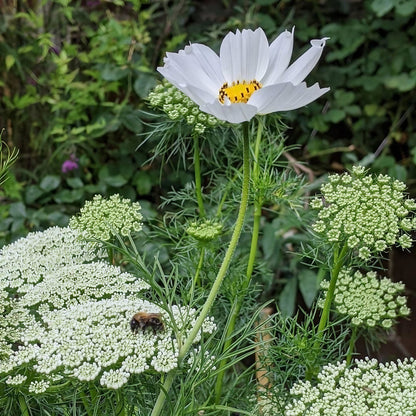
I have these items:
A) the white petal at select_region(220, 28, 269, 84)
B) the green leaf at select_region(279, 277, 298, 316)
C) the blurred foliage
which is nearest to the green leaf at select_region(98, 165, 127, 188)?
the blurred foliage

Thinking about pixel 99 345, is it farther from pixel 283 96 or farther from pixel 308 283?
pixel 308 283

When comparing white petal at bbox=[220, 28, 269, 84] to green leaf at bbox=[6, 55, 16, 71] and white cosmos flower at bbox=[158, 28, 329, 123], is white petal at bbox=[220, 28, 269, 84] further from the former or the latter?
green leaf at bbox=[6, 55, 16, 71]

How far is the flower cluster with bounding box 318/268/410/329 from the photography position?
3.47ft

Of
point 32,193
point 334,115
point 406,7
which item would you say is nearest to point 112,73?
point 32,193

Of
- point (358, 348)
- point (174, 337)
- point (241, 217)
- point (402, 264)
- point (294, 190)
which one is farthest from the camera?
point (402, 264)

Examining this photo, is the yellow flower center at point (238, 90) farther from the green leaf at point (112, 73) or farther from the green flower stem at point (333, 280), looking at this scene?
the green leaf at point (112, 73)

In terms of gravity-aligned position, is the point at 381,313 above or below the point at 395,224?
below

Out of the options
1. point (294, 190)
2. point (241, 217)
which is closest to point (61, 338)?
point (241, 217)

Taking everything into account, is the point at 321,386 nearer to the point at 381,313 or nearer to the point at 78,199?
the point at 381,313

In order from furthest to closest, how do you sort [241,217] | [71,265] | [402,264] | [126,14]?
[402,264]
[126,14]
[71,265]
[241,217]

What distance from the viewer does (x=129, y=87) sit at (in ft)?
7.26

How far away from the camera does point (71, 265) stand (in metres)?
1.05

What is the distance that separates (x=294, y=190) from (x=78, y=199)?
40.2 inches

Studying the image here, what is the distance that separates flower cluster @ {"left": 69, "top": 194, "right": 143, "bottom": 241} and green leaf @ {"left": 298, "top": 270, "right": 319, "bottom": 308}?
3.47 ft
